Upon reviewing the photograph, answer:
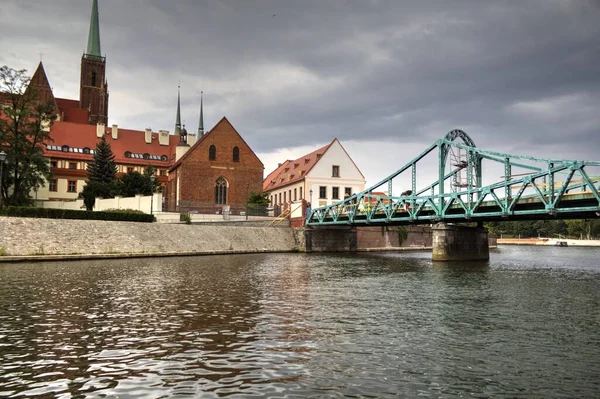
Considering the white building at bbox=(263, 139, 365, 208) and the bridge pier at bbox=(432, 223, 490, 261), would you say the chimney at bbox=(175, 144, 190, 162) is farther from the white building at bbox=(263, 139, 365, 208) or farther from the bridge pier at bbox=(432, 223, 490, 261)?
the bridge pier at bbox=(432, 223, 490, 261)

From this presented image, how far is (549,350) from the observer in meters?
10.6

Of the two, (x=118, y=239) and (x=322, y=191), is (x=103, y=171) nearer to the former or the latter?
(x=322, y=191)

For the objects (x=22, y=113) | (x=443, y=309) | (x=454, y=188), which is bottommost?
(x=443, y=309)

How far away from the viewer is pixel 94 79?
110m

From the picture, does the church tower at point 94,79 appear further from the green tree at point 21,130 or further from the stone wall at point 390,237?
the stone wall at point 390,237

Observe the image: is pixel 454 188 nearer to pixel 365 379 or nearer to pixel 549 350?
pixel 549 350

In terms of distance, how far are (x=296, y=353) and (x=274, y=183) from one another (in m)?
75.8

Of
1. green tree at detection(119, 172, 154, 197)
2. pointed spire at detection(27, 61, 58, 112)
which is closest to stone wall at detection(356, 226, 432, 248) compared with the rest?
green tree at detection(119, 172, 154, 197)

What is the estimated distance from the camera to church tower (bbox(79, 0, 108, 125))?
10788 cm

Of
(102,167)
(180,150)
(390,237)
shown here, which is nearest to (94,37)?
(180,150)

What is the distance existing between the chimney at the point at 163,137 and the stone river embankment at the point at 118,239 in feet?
135

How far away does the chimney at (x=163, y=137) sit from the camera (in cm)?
8844

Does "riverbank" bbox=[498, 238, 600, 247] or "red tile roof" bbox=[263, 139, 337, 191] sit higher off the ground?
"red tile roof" bbox=[263, 139, 337, 191]

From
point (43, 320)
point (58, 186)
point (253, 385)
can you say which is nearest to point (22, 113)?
point (58, 186)
